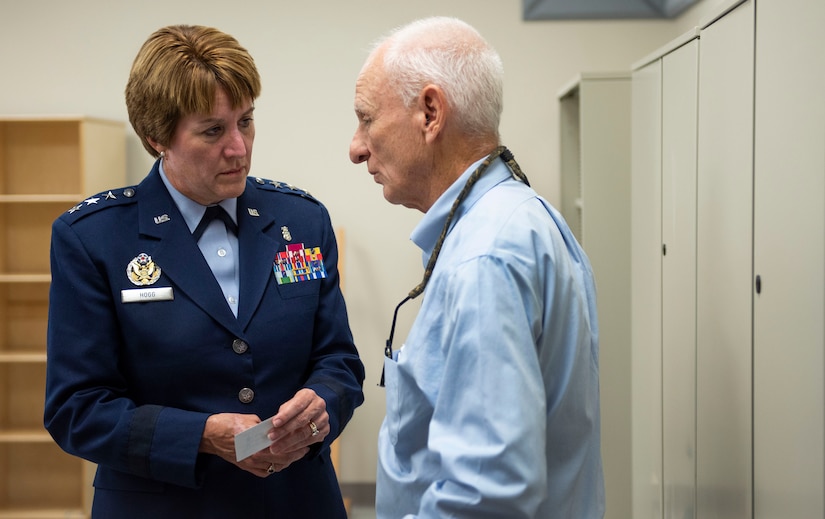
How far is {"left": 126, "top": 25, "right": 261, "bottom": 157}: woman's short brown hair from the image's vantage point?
1.48 m

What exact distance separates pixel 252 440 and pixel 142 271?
365 mm

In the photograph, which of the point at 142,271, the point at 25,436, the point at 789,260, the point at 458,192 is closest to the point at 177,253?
the point at 142,271

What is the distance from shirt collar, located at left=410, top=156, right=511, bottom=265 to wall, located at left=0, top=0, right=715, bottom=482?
3007 mm

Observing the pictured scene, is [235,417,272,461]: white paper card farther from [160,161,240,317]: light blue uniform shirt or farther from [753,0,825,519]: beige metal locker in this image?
[753,0,825,519]: beige metal locker

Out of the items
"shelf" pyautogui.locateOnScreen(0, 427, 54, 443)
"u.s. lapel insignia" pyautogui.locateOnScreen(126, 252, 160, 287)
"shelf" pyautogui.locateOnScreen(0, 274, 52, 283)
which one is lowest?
"shelf" pyautogui.locateOnScreen(0, 427, 54, 443)

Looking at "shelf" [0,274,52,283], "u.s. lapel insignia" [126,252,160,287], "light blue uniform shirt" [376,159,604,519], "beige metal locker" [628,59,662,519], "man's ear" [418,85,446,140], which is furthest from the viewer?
"shelf" [0,274,52,283]

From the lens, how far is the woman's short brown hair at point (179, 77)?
148 centimetres

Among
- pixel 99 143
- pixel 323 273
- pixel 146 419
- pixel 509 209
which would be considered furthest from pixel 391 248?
pixel 509 209

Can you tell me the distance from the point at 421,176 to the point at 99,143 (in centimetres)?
314

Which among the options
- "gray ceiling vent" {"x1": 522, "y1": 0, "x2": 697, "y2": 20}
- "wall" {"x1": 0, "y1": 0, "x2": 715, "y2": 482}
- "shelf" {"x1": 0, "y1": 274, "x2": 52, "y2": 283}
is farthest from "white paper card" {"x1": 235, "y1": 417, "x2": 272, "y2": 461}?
→ "gray ceiling vent" {"x1": 522, "y1": 0, "x2": 697, "y2": 20}

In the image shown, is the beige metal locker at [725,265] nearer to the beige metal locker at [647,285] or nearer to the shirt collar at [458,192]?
the beige metal locker at [647,285]

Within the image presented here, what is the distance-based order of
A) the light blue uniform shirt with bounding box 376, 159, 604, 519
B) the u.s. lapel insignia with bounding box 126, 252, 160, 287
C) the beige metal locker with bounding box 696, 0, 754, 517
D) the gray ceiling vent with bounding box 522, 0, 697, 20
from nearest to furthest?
the light blue uniform shirt with bounding box 376, 159, 604, 519, the u.s. lapel insignia with bounding box 126, 252, 160, 287, the beige metal locker with bounding box 696, 0, 754, 517, the gray ceiling vent with bounding box 522, 0, 697, 20

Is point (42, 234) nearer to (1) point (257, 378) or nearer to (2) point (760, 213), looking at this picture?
(1) point (257, 378)

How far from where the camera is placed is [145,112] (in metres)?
1.52
